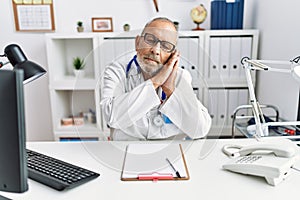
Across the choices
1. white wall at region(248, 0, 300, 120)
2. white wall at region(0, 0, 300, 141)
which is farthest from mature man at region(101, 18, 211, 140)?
white wall at region(0, 0, 300, 141)

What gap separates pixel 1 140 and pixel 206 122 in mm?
776

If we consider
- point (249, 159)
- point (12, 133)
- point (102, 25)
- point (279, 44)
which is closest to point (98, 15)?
point (102, 25)

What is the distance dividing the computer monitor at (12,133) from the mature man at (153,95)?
483mm

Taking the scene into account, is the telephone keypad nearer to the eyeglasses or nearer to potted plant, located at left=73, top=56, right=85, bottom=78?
the eyeglasses

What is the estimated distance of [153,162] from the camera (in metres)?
1.01

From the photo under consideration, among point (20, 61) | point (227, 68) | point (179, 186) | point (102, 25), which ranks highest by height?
point (102, 25)

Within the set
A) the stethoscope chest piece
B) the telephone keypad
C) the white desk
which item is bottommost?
the white desk

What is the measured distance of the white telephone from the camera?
2.86 ft

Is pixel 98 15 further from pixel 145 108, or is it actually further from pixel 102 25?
pixel 145 108

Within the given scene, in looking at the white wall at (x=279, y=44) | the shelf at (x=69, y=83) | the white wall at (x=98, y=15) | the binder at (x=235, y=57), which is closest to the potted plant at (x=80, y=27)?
the white wall at (x=98, y=15)

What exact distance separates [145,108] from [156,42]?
23cm

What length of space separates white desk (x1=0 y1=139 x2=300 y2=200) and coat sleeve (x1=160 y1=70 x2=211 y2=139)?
0.13 metres

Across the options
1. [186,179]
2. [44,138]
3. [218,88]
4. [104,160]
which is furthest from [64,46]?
[186,179]

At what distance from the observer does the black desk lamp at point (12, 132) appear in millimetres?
554
